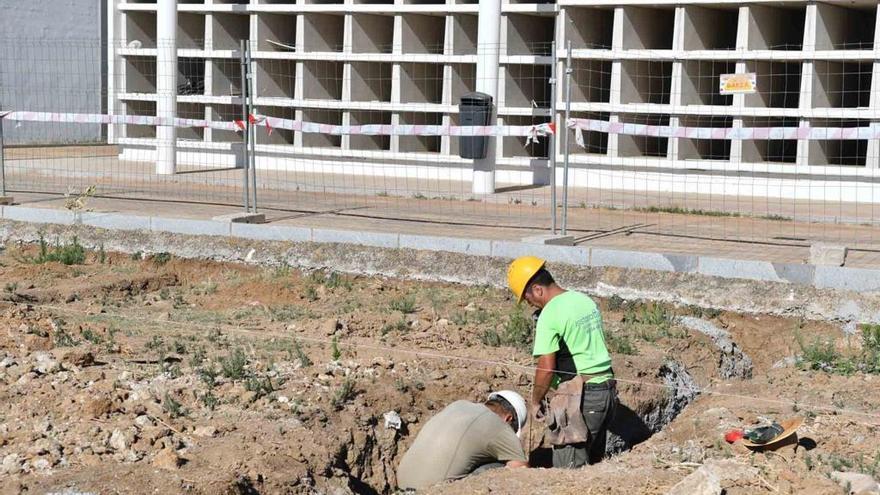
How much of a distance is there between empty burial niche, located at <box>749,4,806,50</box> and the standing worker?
990cm

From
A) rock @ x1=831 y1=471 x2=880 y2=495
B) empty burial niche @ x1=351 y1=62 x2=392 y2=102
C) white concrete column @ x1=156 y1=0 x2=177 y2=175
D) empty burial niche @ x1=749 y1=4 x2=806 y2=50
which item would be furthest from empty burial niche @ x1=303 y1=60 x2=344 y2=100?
rock @ x1=831 y1=471 x2=880 y2=495

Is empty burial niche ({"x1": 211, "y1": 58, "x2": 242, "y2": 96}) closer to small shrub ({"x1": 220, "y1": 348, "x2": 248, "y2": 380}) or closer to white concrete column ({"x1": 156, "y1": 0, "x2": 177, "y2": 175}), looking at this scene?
white concrete column ({"x1": 156, "y1": 0, "x2": 177, "y2": 175})

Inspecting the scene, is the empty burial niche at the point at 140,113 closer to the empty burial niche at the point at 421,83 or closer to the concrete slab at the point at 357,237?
the empty burial niche at the point at 421,83

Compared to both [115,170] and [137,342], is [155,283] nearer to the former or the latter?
[137,342]

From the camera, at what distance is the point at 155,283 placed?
1238 cm

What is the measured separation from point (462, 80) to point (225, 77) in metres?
4.40

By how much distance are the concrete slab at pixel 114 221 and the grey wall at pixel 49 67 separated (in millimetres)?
11080

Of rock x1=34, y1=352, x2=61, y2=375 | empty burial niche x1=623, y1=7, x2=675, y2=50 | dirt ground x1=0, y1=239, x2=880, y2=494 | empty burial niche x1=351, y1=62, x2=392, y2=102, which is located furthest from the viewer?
empty burial niche x1=351, y1=62, x2=392, y2=102

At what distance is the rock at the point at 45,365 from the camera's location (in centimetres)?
813

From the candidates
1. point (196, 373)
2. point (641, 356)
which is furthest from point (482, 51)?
point (196, 373)

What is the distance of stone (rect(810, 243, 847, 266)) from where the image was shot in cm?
1116

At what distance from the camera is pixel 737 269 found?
11195 millimetres

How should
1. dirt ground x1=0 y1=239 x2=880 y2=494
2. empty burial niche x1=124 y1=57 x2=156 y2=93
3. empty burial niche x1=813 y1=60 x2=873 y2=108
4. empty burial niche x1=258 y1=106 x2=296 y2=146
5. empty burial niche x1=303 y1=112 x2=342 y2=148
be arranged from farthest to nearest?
1. empty burial niche x1=124 y1=57 x2=156 y2=93
2. empty burial niche x1=258 y1=106 x2=296 y2=146
3. empty burial niche x1=303 y1=112 x2=342 y2=148
4. empty burial niche x1=813 y1=60 x2=873 y2=108
5. dirt ground x1=0 y1=239 x2=880 y2=494

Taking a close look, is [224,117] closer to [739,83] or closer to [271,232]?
[271,232]
